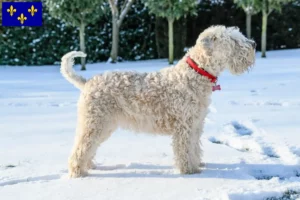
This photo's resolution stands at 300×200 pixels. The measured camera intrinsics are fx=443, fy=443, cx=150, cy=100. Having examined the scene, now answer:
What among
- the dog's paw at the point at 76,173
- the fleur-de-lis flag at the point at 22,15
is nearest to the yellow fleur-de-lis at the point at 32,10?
the fleur-de-lis flag at the point at 22,15

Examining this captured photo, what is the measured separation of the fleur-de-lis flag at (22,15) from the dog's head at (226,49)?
38.9 feet

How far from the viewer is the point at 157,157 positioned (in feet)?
13.6

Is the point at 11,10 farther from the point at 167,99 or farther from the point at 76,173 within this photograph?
the point at 167,99

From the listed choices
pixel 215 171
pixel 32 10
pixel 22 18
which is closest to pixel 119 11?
pixel 32 10

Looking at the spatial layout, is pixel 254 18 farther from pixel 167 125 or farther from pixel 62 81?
pixel 167 125

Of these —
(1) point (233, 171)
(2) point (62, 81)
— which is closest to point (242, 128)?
(1) point (233, 171)

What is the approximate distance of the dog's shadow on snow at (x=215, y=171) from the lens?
355 centimetres

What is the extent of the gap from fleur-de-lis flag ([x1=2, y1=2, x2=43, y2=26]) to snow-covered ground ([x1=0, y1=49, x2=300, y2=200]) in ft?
26.2

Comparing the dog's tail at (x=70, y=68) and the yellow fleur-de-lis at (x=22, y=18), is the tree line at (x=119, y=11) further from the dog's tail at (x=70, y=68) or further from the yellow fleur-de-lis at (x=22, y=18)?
the dog's tail at (x=70, y=68)

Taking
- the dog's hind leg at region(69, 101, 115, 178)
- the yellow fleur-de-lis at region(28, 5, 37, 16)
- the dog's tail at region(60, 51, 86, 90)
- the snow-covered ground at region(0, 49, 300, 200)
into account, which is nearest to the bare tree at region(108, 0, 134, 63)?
the yellow fleur-de-lis at region(28, 5, 37, 16)

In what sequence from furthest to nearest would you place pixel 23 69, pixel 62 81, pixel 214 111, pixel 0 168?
pixel 23 69, pixel 62 81, pixel 214 111, pixel 0 168

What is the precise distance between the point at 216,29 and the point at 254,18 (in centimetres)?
1343

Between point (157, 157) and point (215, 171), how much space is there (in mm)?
651

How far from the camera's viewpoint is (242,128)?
517cm
